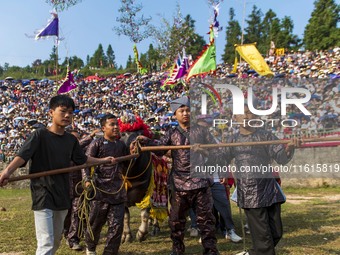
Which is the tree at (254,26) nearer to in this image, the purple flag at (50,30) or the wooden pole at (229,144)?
the purple flag at (50,30)

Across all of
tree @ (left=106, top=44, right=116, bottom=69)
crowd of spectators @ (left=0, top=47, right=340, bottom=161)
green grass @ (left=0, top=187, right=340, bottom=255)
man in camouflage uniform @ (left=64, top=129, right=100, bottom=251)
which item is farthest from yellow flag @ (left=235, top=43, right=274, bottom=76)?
tree @ (left=106, top=44, right=116, bottom=69)

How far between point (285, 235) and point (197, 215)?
197cm

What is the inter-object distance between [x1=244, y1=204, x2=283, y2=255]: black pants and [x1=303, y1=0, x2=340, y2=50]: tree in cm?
3736

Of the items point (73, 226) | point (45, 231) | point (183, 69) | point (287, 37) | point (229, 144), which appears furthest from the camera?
point (287, 37)

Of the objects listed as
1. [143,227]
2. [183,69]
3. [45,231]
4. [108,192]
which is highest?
[183,69]

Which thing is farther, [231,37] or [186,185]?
[231,37]

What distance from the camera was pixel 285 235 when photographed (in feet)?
21.3

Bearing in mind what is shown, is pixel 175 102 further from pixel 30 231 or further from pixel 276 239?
pixel 30 231

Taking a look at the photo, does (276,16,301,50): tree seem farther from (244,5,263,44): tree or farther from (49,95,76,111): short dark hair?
(49,95,76,111): short dark hair

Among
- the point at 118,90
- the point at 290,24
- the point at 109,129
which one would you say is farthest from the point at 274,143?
the point at 290,24

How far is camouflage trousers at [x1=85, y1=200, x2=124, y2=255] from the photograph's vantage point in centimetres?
511

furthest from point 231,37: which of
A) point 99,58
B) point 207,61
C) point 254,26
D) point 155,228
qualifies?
point 155,228

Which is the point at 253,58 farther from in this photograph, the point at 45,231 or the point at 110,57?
the point at 110,57

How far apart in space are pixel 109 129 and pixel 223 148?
145cm
